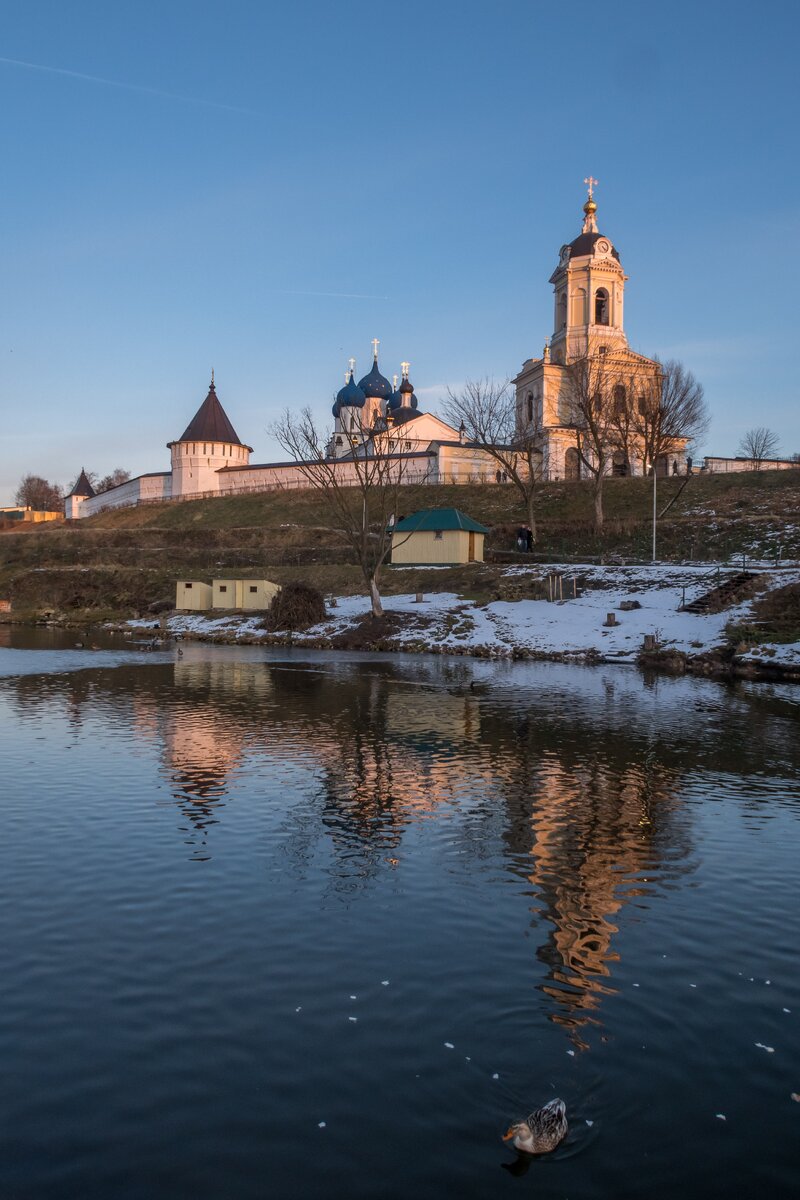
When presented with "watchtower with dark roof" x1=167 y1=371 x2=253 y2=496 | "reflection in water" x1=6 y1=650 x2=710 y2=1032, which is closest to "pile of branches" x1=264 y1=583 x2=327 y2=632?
"reflection in water" x1=6 y1=650 x2=710 y2=1032

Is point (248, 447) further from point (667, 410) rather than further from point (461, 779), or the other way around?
point (461, 779)

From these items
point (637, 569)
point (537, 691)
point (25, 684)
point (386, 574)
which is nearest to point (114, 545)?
point (386, 574)

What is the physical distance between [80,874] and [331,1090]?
5.05m

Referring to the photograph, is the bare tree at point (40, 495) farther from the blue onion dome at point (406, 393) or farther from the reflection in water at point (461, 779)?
the reflection in water at point (461, 779)

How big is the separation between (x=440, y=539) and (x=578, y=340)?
4344 centimetres

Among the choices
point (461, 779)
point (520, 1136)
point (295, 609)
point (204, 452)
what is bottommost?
point (520, 1136)

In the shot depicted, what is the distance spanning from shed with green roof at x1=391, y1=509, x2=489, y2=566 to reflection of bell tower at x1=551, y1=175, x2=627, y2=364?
39502 mm

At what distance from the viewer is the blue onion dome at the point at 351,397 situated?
108500 mm

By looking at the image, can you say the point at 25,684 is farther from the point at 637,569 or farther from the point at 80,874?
the point at 637,569

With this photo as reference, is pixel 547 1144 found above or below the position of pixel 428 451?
below

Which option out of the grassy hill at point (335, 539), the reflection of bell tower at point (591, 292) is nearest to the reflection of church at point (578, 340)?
the reflection of bell tower at point (591, 292)

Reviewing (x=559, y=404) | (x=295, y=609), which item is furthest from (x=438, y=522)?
(x=559, y=404)

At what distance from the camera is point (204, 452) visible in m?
110

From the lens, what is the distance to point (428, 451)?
92.8 metres
